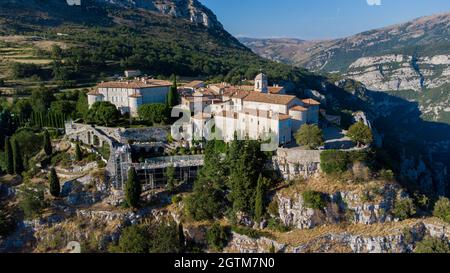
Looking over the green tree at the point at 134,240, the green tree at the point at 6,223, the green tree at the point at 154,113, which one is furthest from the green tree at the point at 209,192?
the green tree at the point at 6,223

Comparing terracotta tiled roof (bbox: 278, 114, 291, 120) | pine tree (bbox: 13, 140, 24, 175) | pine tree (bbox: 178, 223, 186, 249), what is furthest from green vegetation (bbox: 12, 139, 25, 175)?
terracotta tiled roof (bbox: 278, 114, 291, 120)

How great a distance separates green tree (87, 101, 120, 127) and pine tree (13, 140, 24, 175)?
8831mm

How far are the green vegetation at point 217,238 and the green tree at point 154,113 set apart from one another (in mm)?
16520

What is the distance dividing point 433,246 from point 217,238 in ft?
66.8

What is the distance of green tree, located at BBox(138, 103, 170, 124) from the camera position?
5109 centimetres

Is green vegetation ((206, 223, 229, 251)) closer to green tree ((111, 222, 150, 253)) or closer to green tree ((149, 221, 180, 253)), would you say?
green tree ((149, 221, 180, 253))

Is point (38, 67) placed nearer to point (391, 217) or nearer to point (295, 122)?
point (295, 122)

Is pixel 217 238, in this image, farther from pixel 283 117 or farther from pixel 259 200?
pixel 283 117

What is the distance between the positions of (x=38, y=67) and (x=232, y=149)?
5453cm

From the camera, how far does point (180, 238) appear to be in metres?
41.2

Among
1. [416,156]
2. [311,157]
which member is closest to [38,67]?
[311,157]

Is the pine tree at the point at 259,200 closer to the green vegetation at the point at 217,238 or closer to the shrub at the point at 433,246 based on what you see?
the green vegetation at the point at 217,238

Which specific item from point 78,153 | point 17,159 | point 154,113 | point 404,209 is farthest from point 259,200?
point 17,159

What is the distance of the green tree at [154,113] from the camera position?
51.1 m
